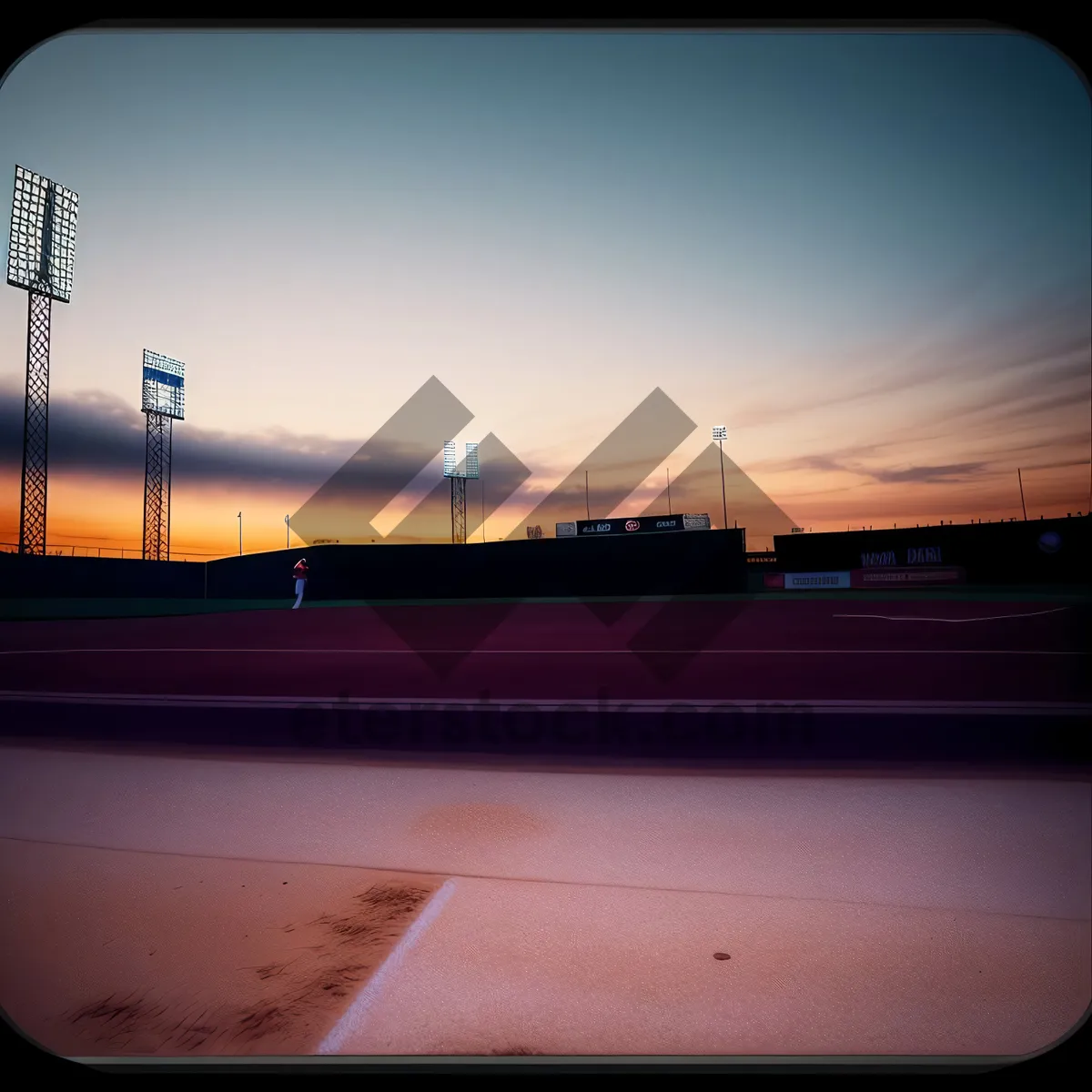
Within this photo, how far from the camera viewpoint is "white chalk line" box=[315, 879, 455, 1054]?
145 centimetres

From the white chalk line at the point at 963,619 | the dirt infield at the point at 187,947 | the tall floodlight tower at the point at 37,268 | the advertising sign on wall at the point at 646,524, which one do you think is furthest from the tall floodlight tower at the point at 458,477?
the dirt infield at the point at 187,947

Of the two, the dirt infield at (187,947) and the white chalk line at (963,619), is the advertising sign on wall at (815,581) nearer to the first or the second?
the white chalk line at (963,619)

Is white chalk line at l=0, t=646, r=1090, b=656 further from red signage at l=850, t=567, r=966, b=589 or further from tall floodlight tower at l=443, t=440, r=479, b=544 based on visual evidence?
tall floodlight tower at l=443, t=440, r=479, b=544

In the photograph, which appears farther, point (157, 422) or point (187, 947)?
point (157, 422)

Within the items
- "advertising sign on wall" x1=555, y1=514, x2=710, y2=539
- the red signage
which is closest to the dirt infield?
the red signage

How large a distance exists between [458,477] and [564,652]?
41.9 metres

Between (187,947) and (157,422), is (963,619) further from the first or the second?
(157,422)

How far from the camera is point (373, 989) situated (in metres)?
1.61

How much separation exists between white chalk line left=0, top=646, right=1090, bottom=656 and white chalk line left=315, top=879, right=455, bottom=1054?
6398 millimetres

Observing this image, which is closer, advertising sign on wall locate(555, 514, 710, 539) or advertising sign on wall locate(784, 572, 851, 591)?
advertising sign on wall locate(784, 572, 851, 591)

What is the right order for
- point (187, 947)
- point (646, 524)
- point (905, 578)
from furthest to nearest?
point (646, 524) < point (905, 578) < point (187, 947)

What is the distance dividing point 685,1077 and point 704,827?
148cm

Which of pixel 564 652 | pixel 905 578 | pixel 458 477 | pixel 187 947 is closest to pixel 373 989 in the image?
pixel 187 947

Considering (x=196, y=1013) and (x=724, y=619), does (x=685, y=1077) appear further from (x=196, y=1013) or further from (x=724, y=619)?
(x=724, y=619)
